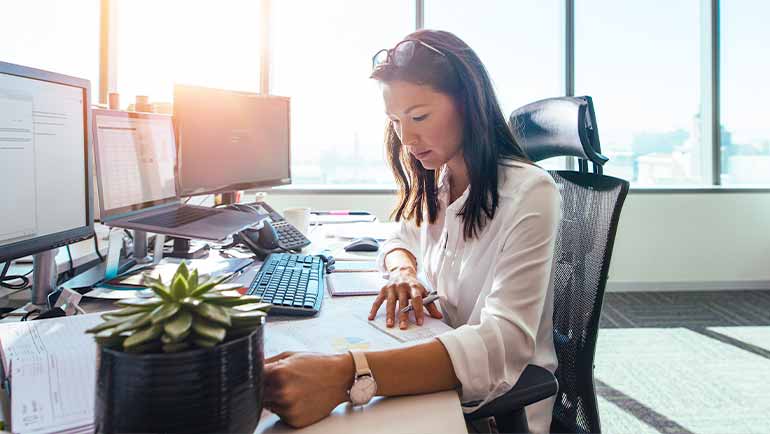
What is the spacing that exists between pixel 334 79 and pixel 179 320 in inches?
135

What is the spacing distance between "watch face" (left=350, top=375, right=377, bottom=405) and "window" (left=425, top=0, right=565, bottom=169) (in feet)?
10.6

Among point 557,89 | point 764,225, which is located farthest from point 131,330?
point 764,225

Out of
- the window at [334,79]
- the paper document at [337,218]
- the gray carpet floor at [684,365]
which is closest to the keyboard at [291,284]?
the paper document at [337,218]

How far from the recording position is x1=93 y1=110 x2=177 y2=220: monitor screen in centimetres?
118

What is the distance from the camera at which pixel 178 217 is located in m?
1.38

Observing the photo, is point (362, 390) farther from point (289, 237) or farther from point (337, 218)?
point (337, 218)

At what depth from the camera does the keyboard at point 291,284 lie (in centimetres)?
98

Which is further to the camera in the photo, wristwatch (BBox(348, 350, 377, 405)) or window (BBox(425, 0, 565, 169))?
window (BBox(425, 0, 565, 169))

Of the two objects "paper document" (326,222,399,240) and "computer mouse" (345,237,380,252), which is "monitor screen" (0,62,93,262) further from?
"paper document" (326,222,399,240)

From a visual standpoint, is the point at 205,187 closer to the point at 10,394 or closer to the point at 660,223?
the point at 10,394

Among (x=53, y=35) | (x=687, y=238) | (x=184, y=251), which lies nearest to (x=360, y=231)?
(x=184, y=251)

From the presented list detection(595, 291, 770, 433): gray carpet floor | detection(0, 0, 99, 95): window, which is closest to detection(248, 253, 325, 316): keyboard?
detection(595, 291, 770, 433): gray carpet floor

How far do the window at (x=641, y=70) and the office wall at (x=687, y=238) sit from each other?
0.30 metres

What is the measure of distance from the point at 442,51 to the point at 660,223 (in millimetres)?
3200
